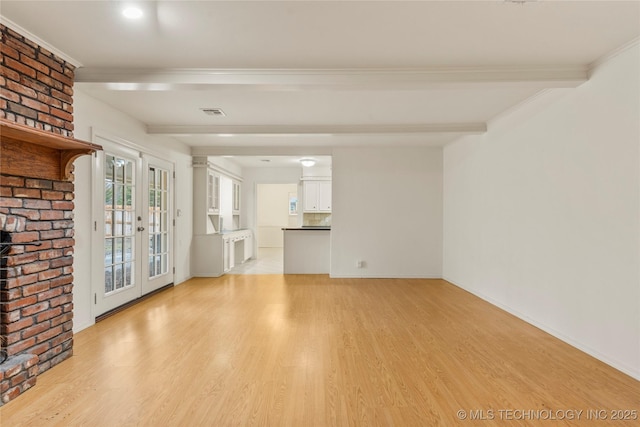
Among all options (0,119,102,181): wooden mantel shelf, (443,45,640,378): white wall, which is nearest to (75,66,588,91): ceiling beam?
(443,45,640,378): white wall

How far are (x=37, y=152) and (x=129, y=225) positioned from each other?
2054mm

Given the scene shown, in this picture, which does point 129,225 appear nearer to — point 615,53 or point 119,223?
point 119,223

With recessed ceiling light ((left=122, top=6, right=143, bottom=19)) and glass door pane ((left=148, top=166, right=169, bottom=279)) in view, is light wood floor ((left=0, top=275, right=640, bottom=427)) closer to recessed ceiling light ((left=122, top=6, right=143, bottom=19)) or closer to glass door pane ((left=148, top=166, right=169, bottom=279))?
glass door pane ((left=148, top=166, right=169, bottom=279))

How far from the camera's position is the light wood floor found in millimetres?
2158

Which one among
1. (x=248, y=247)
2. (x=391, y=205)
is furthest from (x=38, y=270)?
(x=248, y=247)

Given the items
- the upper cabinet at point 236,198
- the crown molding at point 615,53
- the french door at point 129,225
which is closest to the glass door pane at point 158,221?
the french door at point 129,225

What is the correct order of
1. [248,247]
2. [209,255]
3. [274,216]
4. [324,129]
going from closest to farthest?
[324,129], [209,255], [248,247], [274,216]

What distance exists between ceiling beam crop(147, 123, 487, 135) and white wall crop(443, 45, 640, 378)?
18.3 inches

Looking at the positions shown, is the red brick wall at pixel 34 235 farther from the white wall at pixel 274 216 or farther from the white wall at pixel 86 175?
the white wall at pixel 274 216

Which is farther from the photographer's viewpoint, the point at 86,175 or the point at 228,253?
the point at 228,253

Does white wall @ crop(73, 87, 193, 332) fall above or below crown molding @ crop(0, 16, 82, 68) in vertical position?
below

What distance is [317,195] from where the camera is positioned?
8875mm

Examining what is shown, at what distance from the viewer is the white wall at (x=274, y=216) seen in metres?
12.3

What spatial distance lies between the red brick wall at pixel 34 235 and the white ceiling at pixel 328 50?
0.25m
